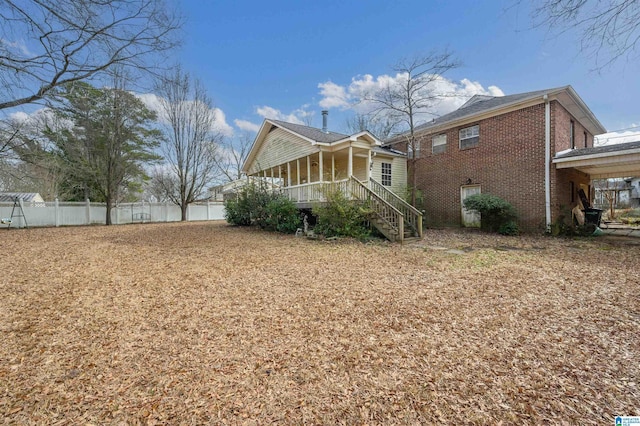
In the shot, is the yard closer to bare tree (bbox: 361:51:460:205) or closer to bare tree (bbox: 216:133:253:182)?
bare tree (bbox: 361:51:460:205)

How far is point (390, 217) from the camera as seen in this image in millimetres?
9367

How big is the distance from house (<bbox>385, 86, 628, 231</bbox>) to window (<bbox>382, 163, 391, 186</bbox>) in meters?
1.74

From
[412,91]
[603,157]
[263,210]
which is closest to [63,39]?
[263,210]

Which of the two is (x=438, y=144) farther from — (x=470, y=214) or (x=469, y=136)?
(x=470, y=214)

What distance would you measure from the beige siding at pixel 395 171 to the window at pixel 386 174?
0.20m

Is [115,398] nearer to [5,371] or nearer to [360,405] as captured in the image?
[5,371]

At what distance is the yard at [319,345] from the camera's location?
1899mm

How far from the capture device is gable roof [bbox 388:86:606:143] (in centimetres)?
1027

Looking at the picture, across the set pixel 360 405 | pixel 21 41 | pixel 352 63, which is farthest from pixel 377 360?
pixel 352 63

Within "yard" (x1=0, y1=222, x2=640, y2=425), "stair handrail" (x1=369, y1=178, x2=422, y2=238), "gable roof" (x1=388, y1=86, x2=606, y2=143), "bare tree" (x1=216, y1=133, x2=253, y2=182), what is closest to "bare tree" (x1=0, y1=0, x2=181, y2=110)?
"yard" (x1=0, y1=222, x2=640, y2=425)

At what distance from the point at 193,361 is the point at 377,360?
5.53ft

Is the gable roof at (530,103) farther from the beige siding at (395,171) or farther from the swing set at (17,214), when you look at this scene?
the swing set at (17,214)

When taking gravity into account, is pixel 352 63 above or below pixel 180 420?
above

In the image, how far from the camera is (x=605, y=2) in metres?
3.58
